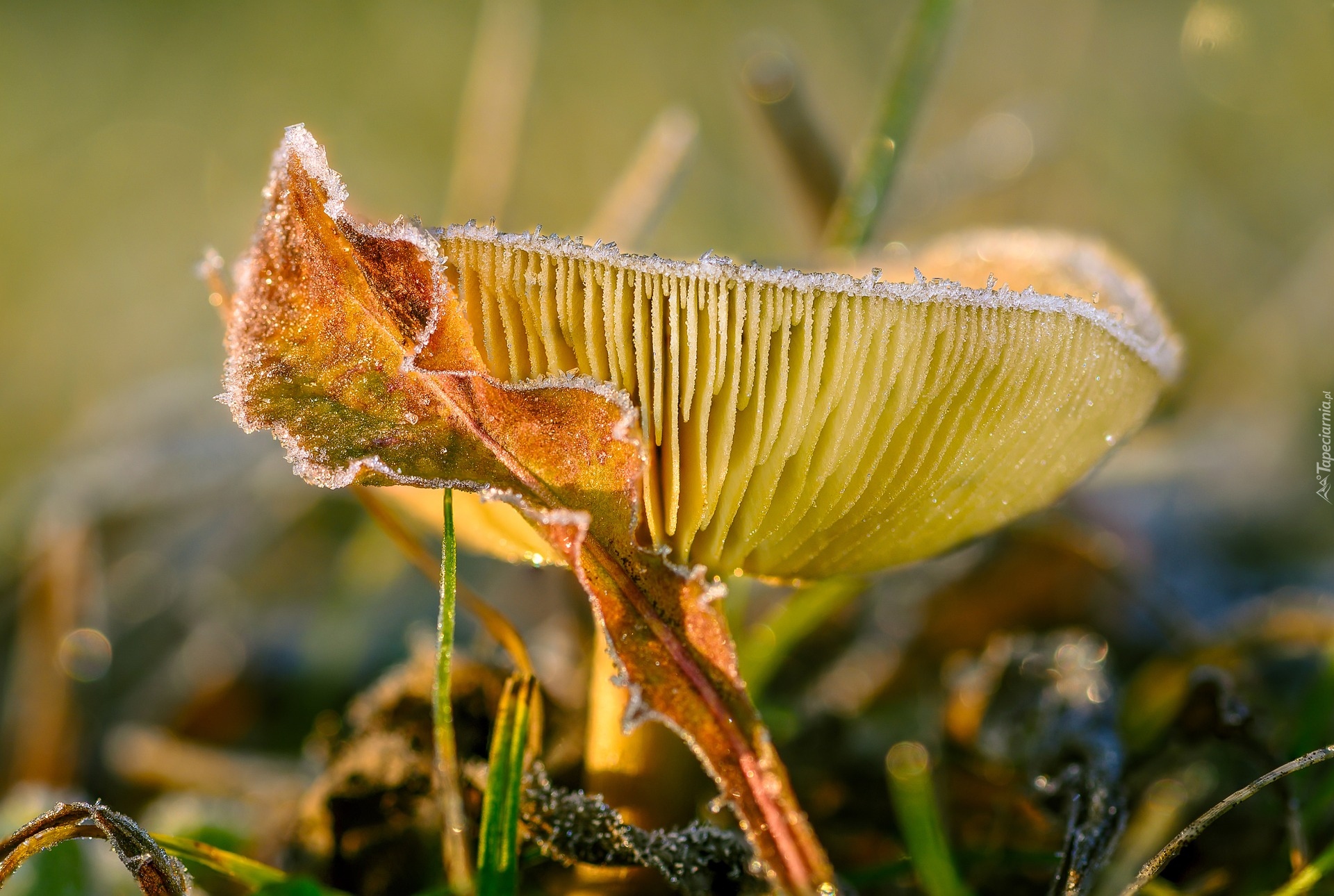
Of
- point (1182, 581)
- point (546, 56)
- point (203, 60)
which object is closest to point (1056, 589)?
point (1182, 581)

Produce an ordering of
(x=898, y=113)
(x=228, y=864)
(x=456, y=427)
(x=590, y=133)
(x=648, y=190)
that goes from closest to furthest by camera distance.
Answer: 1. (x=456, y=427)
2. (x=228, y=864)
3. (x=898, y=113)
4. (x=648, y=190)
5. (x=590, y=133)

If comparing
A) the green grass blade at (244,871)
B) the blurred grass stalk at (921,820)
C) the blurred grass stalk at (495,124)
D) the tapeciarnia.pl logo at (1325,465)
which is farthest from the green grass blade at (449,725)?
the tapeciarnia.pl logo at (1325,465)

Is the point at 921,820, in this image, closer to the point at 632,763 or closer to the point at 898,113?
the point at 632,763

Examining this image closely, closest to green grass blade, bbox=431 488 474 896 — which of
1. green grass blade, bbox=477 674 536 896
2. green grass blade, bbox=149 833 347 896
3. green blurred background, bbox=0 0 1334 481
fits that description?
green grass blade, bbox=477 674 536 896

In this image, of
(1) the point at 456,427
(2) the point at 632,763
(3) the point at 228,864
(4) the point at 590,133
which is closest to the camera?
(1) the point at 456,427

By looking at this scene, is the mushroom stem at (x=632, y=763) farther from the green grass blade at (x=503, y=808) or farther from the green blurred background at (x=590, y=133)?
the green blurred background at (x=590, y=133)

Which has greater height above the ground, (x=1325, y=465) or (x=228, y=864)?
(x=1325, y=465)

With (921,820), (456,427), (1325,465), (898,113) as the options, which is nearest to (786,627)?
(921,820)
